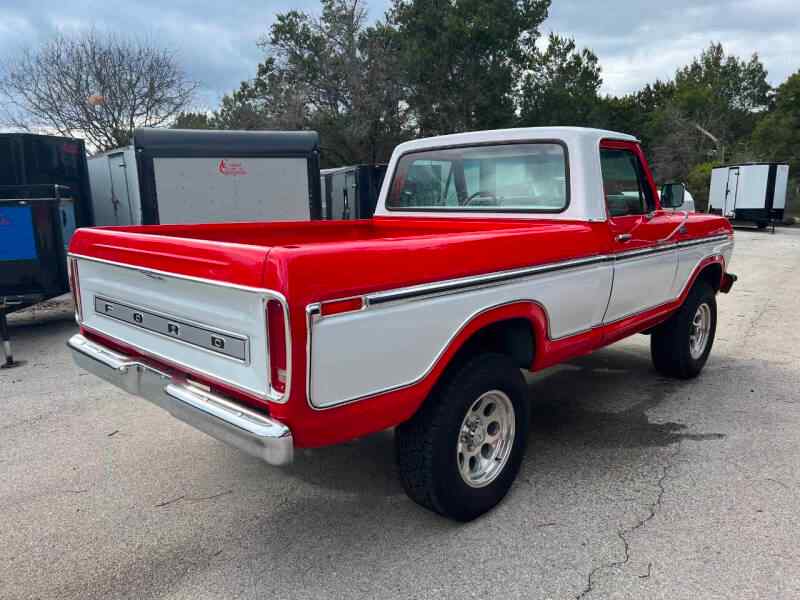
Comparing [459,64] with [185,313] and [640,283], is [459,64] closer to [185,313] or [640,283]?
[640,283]

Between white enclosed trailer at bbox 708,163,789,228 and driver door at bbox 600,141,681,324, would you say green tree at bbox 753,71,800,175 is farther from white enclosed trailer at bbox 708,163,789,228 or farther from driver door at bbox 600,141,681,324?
driver door at bbox 600,141,681,324

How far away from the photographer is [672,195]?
15.8ft

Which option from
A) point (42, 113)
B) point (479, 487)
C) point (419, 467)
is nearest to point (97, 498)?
point (419, 467)

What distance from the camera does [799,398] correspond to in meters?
4.70

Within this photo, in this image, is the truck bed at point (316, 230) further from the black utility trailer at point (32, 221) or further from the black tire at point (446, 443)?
the black utility trailer at point (32, 221)

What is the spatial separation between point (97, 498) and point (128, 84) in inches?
822

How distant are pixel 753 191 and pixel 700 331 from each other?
60.7 ft

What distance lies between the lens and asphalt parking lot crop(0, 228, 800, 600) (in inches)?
100

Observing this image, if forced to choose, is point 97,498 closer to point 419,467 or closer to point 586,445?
point 419,467

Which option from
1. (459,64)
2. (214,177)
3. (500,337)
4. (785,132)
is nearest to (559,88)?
(459,64)

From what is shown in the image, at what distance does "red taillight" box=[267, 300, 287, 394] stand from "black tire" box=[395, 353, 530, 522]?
2.60 ft

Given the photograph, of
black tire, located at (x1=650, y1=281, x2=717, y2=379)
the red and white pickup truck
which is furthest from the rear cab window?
black tire, located at (x1=650, y1=281, x2=717, y2=379)

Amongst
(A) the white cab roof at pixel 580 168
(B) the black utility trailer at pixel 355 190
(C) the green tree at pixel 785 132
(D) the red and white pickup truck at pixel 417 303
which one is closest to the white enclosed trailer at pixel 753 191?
(B) the black utility trailer at pixel 355 190

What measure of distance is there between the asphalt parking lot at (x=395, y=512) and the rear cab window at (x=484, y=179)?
157 centimetres
